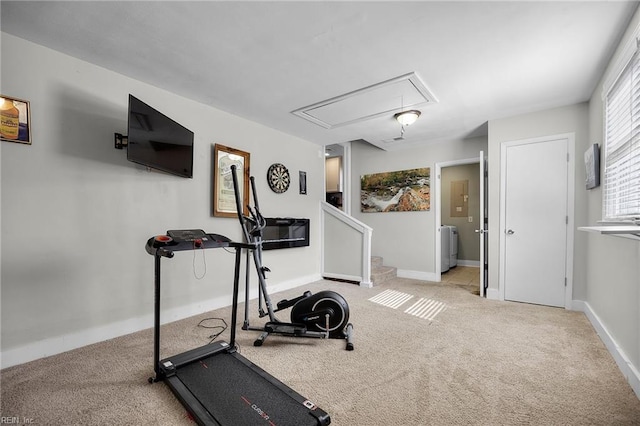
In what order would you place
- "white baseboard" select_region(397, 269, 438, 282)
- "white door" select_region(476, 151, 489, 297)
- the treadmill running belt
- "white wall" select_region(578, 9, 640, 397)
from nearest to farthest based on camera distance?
the treadmill running belt < "white wall" select_region(578, 9, 640, 397) < "white door" select_region(476, 151, 489, 297) < "white baseboard" select_region(397, 269, 438, 282)

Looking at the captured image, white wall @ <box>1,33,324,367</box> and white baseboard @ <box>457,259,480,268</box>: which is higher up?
white wall @ <box>1,33,324,367</box>

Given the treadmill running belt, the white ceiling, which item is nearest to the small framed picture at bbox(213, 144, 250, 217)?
the white ceiling

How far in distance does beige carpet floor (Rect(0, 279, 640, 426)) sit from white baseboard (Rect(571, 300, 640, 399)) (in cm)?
5

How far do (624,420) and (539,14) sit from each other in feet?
8.30

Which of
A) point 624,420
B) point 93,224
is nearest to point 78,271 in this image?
point 93,224

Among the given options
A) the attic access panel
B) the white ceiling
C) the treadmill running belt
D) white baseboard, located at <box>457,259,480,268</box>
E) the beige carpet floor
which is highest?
the white ceiling

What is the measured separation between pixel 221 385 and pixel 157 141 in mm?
2039

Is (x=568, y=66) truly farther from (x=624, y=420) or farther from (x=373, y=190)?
(x=373, y=190)

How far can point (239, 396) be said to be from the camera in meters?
1.62

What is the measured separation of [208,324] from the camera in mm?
2869

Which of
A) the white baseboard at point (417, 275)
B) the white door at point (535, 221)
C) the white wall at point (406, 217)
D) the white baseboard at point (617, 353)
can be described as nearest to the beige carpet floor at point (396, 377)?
the white baseboard at point (617, 353)

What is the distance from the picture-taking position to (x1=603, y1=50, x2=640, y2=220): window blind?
192cm

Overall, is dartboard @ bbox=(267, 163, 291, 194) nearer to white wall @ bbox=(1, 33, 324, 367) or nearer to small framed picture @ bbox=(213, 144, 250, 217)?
small framed picture @ bbox=(213, 144, 250, 217)

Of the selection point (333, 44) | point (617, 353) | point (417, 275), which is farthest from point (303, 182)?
point (617, 353)
